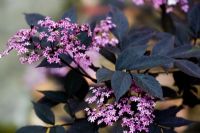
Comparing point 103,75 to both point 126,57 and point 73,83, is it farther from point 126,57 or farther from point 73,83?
point 73,83

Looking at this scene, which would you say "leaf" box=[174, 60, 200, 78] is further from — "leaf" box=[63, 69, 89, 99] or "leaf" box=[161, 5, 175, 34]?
"leaf" box=[161, 5, 175, 34]

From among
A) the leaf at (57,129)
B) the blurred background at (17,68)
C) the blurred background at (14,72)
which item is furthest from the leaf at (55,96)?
the blurred background at (14,72)

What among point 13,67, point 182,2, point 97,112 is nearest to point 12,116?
point 13,67

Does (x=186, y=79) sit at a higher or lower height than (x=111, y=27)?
lower

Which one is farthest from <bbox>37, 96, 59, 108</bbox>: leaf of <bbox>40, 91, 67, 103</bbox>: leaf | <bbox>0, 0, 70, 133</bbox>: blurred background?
<bbox>0, 0, 70, 133</bbox>: blurred background

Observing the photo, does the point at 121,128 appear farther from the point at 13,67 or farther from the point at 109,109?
the point at 13,67

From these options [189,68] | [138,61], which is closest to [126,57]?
[138,61]

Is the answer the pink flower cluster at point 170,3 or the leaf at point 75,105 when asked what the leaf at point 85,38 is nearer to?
the leaf at point 75,105
